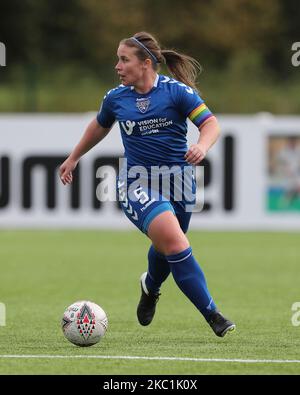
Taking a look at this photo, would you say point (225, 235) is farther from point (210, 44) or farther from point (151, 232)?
point (210, 44)

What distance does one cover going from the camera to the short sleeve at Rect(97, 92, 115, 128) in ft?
30.2

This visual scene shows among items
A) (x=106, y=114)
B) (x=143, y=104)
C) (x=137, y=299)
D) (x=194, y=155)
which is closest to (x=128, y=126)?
(x=143, y=104)

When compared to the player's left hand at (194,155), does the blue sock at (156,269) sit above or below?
below

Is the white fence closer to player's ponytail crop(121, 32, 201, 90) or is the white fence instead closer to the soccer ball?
player's ponytail crop(121, 32, 201, 90)

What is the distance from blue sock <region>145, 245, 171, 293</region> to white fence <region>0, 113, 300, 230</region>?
10361 mm

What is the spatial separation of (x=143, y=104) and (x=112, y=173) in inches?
436

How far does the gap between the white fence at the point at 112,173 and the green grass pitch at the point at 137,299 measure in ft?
1.17

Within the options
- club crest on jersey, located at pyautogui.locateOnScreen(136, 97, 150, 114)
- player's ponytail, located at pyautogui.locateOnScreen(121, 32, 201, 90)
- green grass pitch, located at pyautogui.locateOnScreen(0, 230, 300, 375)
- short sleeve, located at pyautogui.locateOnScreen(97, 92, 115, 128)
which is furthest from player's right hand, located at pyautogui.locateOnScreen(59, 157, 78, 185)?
green grass pitch, located at pyautogui.locateOnScreen(0, 230, 300, 375)

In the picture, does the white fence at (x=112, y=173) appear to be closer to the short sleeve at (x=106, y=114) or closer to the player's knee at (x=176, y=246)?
the short sleeve at (x=106, y=114)

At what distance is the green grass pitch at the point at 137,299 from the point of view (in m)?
7.75

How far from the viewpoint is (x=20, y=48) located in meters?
32.7

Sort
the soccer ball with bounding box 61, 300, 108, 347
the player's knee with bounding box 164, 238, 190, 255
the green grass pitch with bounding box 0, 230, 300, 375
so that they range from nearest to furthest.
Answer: the green grass pitch with bounding box 0, 230, 300, 375 → the soccer ball with bounding box 61, 300, 108, 347 → the player's knee with bounding box 164, 238, 190, 255

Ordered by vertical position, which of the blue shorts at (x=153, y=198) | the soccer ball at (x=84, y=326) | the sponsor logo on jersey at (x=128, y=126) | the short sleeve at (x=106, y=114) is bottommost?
the soccer ball at (x=84, y=326)

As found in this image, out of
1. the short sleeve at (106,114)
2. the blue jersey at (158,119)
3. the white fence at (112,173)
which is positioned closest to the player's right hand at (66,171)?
the short sleeve at (106,114)
